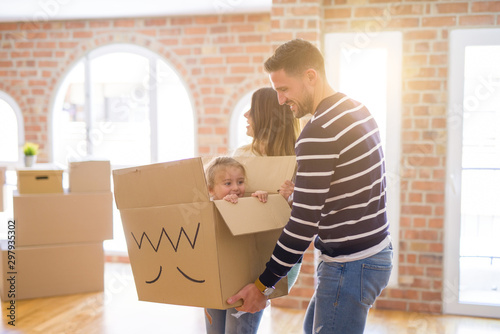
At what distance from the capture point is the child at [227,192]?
182cm

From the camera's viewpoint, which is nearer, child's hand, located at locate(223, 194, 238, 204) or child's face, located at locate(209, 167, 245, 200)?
child's hand, located at locate(223, 194, 238, 204)

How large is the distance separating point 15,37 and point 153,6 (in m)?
1.63

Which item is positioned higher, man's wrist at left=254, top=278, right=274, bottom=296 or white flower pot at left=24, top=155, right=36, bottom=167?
white flower pot at left=24, top=155, right=36, bottom=167

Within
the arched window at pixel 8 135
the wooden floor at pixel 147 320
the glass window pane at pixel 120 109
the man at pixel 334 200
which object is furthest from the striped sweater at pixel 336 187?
the arched window at pixel 8 135

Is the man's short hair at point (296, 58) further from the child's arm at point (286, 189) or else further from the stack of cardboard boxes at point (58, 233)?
the stack of cardboard boxes at point (58, 233)

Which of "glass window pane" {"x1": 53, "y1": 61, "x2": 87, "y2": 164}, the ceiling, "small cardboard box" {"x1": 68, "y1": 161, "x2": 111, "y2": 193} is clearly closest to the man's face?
the ceiling

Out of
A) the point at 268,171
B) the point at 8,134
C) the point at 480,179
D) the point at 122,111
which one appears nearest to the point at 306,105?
the point at 268,171

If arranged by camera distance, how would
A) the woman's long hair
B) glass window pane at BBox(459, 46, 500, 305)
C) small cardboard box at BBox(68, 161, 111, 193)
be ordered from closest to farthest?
the woman's long hair → glass window pane at BBox(459, 46, 500, 305) → small cardboard box at BBox(68, 161, 111, 193)

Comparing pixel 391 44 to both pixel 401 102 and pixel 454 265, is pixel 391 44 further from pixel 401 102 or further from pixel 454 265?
pixel 454 265

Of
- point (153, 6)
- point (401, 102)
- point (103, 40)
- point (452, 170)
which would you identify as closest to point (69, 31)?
point (103, 40)

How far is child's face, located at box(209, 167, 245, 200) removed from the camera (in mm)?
1868

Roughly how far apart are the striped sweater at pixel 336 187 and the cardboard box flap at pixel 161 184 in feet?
0.92

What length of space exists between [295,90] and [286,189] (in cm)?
39

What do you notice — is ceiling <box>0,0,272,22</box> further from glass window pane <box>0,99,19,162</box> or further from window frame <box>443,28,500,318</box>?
window frame <box>443,28,500,318</box>
